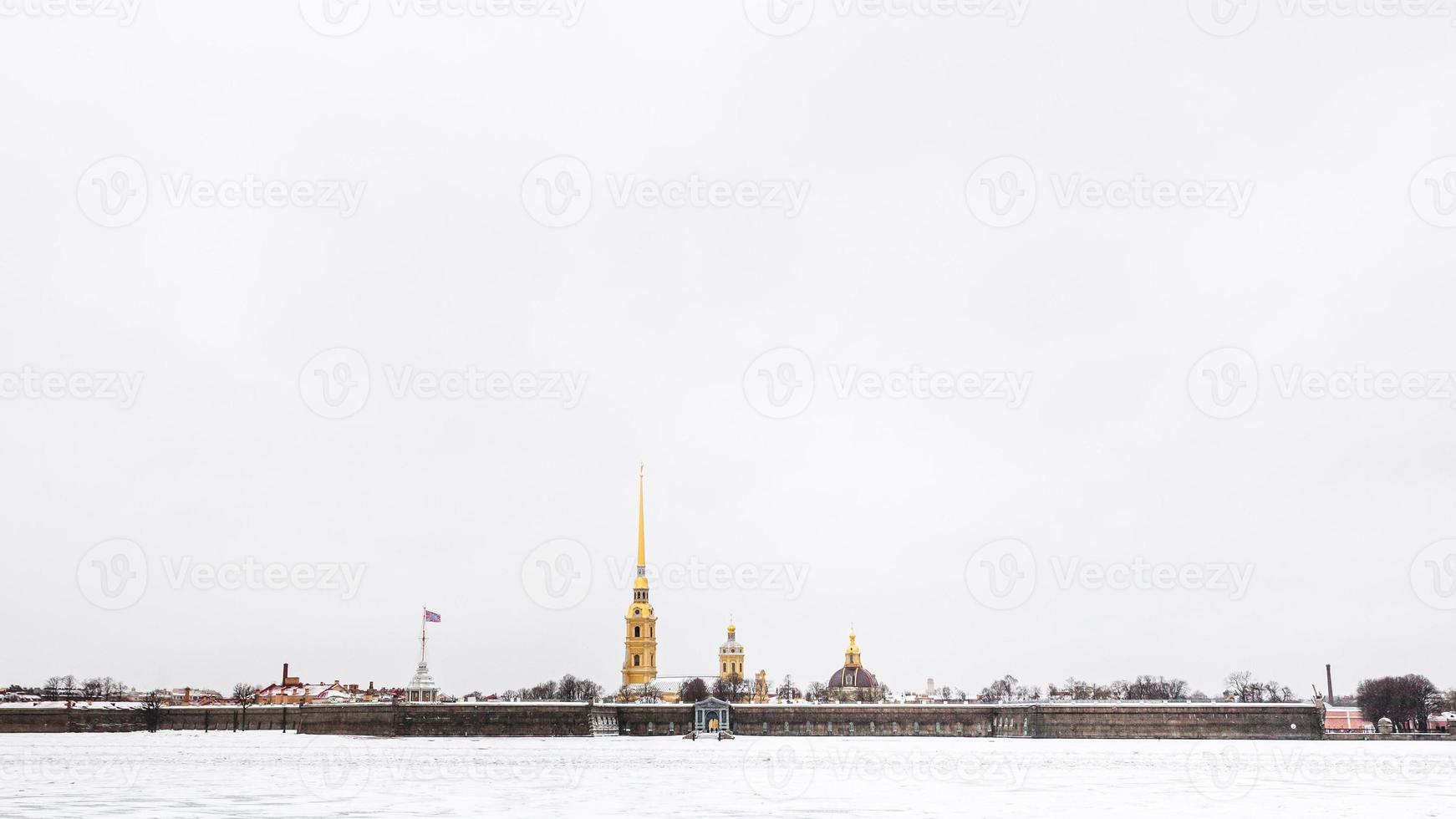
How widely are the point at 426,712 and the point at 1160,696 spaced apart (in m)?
82.4

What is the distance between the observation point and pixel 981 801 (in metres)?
32.5

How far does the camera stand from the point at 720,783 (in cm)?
4044

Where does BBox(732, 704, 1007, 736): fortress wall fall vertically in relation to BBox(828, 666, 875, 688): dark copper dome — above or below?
below

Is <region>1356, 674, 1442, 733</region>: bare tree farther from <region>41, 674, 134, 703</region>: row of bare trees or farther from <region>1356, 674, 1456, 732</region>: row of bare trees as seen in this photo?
<region>41, 674, 134, 703</region>: row of bare trees

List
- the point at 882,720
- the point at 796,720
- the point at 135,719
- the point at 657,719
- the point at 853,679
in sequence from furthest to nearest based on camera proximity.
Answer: the point at 853,679 → the point at 135,719 → the point at 657,719 → the point at 796,720 → the point at 882,720

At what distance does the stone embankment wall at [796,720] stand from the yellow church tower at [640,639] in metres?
59.7

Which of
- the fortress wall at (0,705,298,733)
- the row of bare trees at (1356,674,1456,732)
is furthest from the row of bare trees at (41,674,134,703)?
the row of bare trees at (1356,674,1456,732)

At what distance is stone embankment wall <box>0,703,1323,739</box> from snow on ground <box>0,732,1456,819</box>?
105 feet

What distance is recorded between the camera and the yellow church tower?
180 meters

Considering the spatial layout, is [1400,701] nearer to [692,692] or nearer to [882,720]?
[882,720]

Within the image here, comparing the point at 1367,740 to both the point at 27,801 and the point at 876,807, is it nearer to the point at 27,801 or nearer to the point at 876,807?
the point at 876,807

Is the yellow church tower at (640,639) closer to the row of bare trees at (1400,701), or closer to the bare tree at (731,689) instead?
the bare tree at (731,689)

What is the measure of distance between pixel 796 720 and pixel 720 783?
252 ft

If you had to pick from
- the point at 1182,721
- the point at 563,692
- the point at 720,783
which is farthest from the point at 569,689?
the point at 720,783
